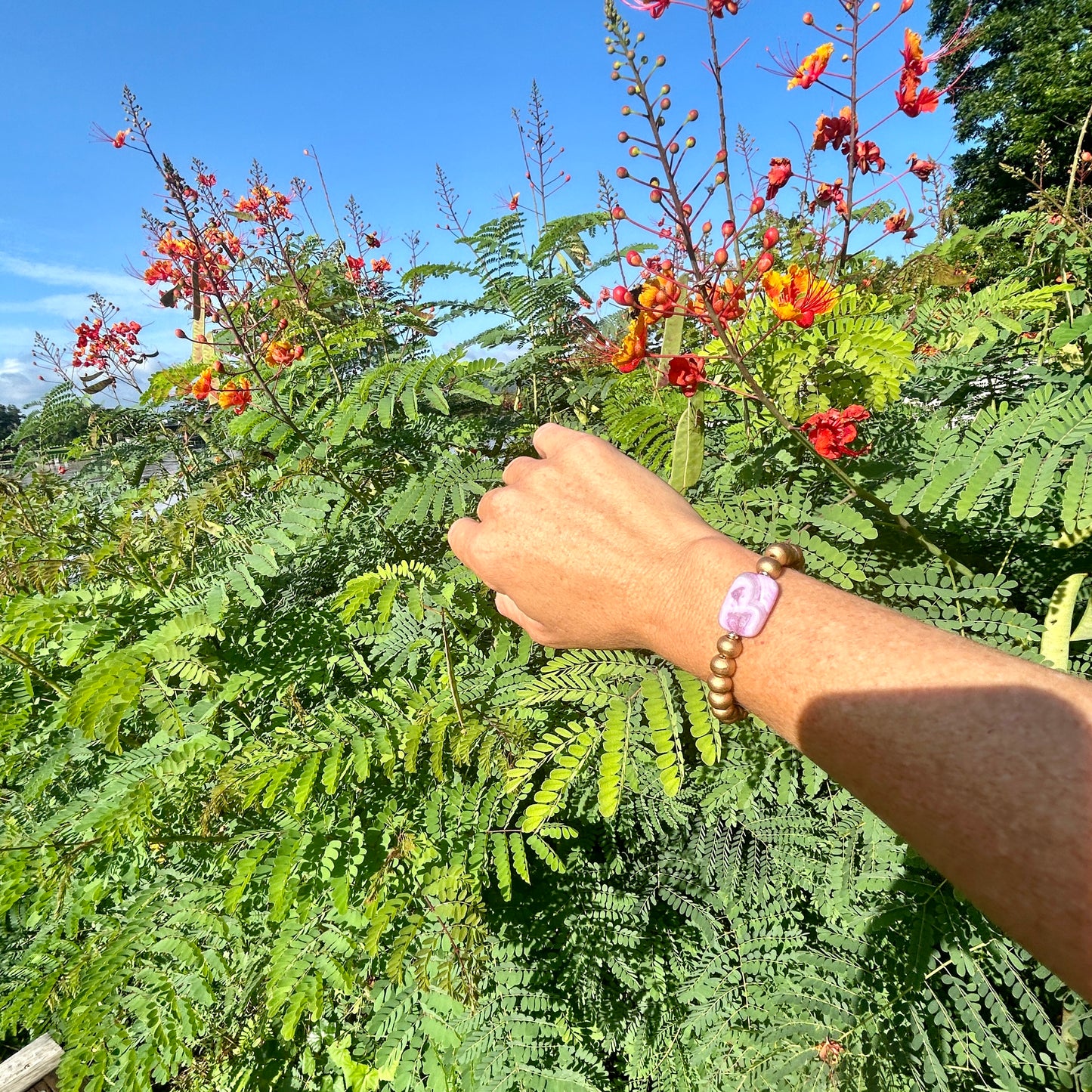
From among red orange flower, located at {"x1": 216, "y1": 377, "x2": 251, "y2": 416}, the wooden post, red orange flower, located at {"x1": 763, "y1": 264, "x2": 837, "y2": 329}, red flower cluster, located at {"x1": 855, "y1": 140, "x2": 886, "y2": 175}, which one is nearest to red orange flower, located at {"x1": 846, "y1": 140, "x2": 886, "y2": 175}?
red flower cluster, located at {"x1": 855, "y1": 140, "x2": 886, "y2": 175}

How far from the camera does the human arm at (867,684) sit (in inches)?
20.6

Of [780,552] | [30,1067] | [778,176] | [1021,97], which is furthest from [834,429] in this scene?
[1021,97]

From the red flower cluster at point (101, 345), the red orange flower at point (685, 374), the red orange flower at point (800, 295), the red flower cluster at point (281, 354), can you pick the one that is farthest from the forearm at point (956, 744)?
the red flower cluster at point (101, 345)

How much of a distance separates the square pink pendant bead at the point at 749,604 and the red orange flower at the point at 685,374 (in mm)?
745

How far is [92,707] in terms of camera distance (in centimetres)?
143

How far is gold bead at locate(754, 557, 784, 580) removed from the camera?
790 millimetres

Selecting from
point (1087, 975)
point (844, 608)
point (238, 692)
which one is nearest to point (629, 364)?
point (844, 608)

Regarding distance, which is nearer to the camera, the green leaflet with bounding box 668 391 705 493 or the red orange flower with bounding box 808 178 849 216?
the green leaflet with bounding box 668 391 705 493

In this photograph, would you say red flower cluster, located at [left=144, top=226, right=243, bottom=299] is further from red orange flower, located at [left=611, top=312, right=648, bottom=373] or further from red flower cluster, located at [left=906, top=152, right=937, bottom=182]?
red flower cluster, located at [left=906, top=152, right=937, bottom=182]

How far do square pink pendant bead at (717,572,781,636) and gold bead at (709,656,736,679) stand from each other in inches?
1.5

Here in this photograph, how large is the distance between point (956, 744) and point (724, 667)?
0.27 meters

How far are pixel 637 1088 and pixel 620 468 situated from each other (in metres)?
2.02

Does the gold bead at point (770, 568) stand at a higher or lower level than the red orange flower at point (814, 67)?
lower

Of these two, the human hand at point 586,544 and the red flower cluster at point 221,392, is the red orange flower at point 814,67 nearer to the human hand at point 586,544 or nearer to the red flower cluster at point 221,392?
the human hand at point 586,544
